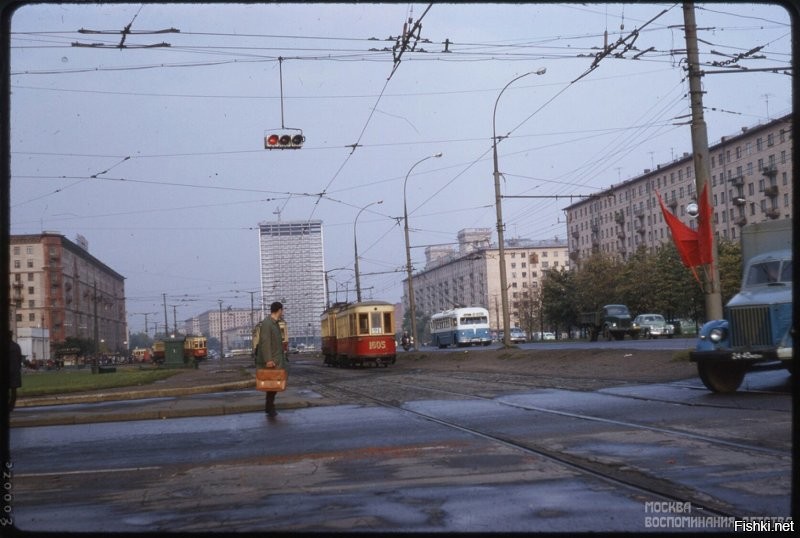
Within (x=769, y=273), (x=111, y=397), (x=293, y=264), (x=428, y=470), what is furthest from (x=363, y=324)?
(x=293, y=264)

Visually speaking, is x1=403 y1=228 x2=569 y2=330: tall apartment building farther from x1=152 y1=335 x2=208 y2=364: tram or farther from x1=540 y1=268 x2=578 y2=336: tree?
x1=152 y1=335 x2=208 y2=364: tram

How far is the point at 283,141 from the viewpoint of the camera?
21906mm

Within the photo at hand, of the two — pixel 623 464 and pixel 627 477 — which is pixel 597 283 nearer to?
pixel 623 464

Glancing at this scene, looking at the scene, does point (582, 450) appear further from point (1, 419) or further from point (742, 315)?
point (742, 315)

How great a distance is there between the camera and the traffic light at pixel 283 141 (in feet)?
71.3

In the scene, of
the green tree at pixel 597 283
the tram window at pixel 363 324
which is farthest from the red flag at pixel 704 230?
the green tree at pixel 597 283

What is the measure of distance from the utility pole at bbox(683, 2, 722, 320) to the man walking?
9992mm

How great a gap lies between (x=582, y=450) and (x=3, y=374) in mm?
5332

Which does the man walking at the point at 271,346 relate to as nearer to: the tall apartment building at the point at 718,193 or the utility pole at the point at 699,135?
the utility pole at the point at 699,135

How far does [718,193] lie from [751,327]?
83.0m

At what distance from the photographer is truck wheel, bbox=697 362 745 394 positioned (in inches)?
593

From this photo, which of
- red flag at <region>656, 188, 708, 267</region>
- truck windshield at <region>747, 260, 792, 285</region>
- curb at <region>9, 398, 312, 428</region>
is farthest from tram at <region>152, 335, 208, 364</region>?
truck windshield at <region>747, 260, 792, 285</region>

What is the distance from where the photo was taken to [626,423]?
11117mm

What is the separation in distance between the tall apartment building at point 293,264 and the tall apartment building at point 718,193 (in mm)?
27232
